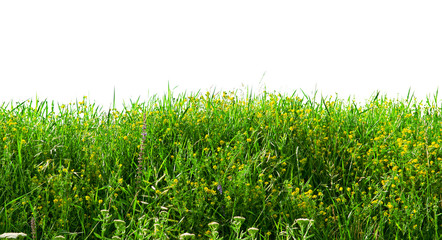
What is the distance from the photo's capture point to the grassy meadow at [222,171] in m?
3.43

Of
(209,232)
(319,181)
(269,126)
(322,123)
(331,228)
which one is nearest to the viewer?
(209,232)

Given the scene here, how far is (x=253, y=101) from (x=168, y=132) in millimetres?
1548

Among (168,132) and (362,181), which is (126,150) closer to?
(168,132)

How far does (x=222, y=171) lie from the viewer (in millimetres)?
3799

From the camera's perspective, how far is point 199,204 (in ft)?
11.1

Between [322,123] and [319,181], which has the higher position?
[322,123]

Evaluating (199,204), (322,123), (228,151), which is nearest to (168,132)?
(228,151)

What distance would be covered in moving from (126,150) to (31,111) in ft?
6.76

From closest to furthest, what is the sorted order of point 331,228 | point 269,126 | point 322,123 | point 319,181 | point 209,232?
1. point 209,232
2. point 331,228
3. point 319,181
4. point 269,126
5. point 322,123

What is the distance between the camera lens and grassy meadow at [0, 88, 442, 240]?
11.2 ft

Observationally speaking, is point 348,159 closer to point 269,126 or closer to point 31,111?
point 269,126

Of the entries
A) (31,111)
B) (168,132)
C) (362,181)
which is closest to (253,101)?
(168,132)

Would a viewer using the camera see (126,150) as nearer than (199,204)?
No

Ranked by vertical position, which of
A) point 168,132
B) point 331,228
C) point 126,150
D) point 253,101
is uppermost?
point 253,101
